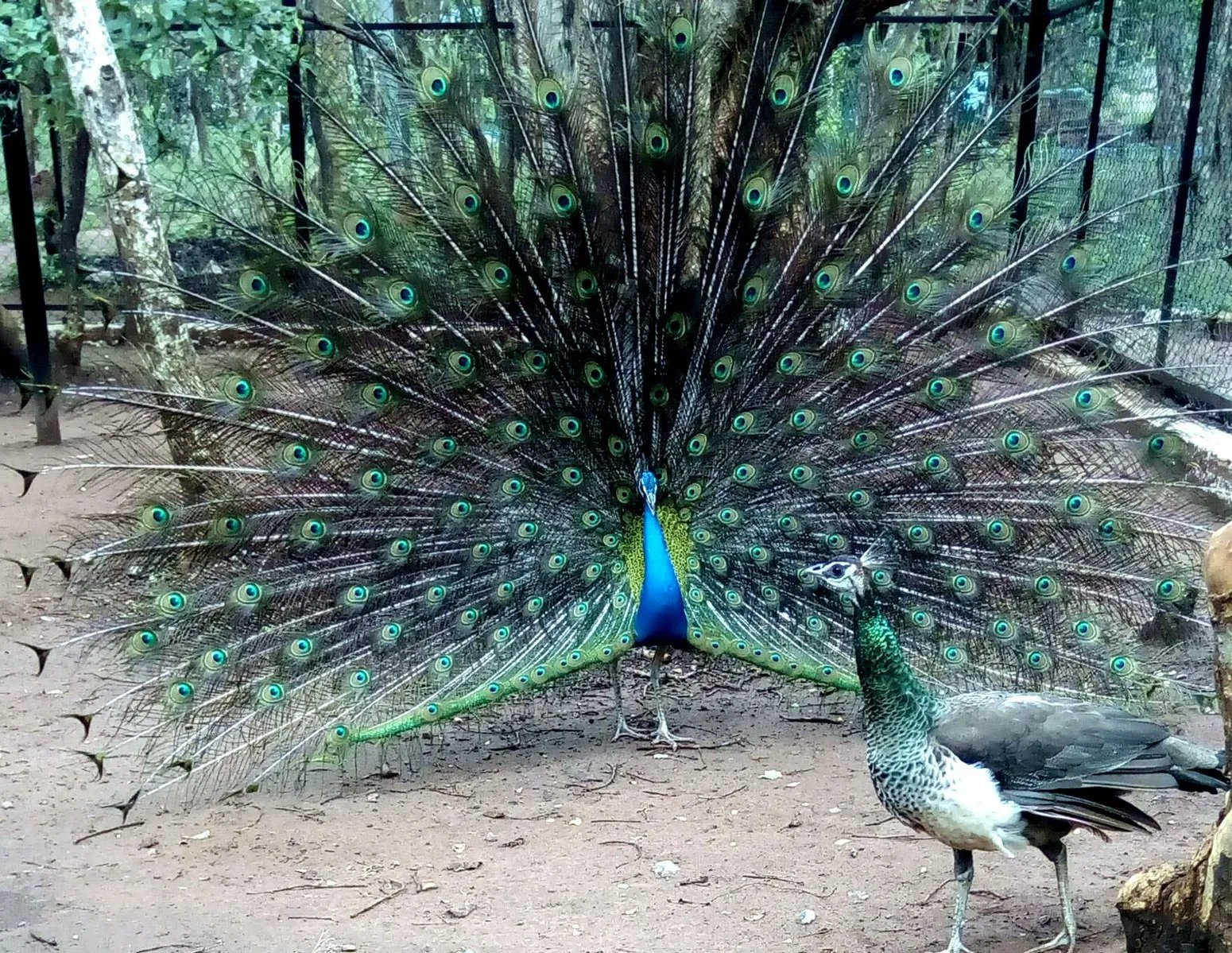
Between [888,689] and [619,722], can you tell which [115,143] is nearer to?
[619,722]

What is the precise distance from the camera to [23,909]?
3703 millimetres

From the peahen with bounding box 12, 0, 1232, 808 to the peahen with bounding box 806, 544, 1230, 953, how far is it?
4.19 feet

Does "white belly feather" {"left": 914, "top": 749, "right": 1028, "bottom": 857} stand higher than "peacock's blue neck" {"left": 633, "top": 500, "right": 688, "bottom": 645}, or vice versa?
"peacock's blue neck" {"left": 633, "top": 500, "right": 688, "bottom": 645}

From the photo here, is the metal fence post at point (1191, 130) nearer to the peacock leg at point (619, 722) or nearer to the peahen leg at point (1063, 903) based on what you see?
the peacock leg at point (619, 722)

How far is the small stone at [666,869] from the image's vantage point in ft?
12.8

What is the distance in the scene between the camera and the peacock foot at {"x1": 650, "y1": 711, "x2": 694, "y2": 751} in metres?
4.75

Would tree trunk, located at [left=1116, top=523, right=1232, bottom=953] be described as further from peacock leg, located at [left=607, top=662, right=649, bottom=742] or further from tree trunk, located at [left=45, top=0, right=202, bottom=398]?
tree trunk, located at [left=45, top=0, right=202, bottom=398]

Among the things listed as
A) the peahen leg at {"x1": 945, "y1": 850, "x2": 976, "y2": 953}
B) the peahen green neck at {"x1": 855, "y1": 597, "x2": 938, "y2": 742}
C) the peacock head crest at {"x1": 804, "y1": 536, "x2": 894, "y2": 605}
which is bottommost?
the peahen leg at {"x1": 945, "y1": 850, "x2": 976, "y2": 953}

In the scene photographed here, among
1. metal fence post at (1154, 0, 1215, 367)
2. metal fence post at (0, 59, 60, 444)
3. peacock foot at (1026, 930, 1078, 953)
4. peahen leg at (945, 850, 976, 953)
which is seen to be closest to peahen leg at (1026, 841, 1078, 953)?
peacock foot at (1026, 930, 1078, 953)

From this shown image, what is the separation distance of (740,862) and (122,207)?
4.07m

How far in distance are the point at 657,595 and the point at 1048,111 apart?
15.3 ft

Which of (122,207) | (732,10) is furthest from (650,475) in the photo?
(122,207)

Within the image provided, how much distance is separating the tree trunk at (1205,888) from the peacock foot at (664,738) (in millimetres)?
2069

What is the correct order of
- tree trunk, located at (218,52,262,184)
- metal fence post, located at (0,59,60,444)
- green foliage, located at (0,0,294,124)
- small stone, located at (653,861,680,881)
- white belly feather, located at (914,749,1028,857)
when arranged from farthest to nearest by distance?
metal fence post, located at (0,59,60,444) → tree trunk, located at (218,52,262,184) → green foliage, located at (0,0,294,124) → small stone, located at (653,861,680,881) → white belly feather, located at (914,749,1028,857)
